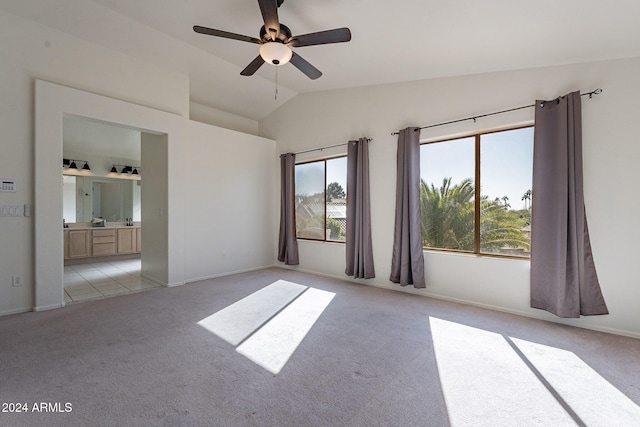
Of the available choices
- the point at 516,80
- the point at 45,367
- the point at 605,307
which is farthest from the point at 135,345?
the point at 516,80

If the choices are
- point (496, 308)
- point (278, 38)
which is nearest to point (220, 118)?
point (278, 38)

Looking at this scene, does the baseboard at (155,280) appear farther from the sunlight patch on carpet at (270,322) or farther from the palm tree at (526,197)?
the palm tree at (526,197)

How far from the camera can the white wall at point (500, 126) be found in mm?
2809

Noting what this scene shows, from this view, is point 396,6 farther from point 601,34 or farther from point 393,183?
point 393,183

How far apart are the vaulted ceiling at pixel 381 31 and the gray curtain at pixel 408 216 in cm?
97

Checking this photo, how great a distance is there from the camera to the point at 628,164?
2787 millimetres

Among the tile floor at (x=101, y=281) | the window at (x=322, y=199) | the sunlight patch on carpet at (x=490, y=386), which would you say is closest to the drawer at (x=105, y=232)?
the tile floor at (x=101, y=281)

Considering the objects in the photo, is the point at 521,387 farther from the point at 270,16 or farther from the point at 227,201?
the point at 227,201

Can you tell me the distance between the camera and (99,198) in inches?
280

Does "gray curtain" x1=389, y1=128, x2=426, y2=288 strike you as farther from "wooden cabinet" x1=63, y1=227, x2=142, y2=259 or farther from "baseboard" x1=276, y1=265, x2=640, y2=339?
"wooden cabinet" x1=63, y1=227, x2=142, y2=259

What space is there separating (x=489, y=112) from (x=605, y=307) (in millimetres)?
2380

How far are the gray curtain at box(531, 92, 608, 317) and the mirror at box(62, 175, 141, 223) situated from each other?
8534 millimetres

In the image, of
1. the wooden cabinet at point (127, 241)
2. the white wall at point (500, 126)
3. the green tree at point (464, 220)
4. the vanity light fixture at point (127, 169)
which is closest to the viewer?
the white wall at point (500, 126)

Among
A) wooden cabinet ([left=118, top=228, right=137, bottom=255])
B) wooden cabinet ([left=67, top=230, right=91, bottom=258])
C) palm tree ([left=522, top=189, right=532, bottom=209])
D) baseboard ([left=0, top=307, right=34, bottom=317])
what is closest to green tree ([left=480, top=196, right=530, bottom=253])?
palm tree ([left=522, top=189, right=532, bottom=209])
